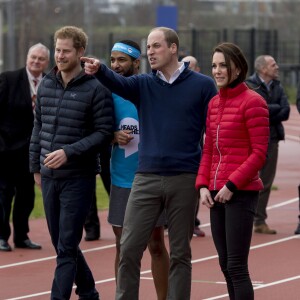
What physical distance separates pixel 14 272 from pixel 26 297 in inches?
52.7

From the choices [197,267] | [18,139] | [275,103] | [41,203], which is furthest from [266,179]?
[41,203]

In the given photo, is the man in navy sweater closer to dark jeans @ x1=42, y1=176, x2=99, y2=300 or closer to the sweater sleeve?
the sweater sleeve

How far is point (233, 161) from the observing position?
7.90 meters

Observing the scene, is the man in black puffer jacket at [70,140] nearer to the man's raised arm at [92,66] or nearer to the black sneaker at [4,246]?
the man's raised arm at [92,66]

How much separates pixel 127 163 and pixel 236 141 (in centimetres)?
122

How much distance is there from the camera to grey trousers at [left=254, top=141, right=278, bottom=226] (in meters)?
13.8

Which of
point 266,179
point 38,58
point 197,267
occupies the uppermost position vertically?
point 38,58

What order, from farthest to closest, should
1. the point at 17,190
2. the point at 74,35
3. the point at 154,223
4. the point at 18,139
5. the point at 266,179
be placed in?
1. the point at 266,179
2. the point at 17,190
3. the point at 18,139
4. the point at 74,35
5. the point at 154,223

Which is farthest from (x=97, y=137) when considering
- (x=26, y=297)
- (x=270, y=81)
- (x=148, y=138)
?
(x=270, y=81)

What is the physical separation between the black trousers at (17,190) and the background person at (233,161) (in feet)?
16.3

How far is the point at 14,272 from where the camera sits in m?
11.3

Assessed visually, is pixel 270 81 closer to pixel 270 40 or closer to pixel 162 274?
pixel 162 274

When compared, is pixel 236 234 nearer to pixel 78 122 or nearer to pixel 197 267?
pixel 78 122

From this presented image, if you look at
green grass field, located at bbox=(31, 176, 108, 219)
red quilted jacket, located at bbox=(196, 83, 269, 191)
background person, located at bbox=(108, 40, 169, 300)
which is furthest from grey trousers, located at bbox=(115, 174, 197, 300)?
green grass field, located at bbox=(31, 176, 108, 219)
